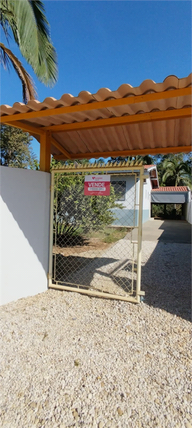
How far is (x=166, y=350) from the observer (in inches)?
89.0

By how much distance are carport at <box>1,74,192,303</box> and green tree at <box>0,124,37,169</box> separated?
11487 millimetres

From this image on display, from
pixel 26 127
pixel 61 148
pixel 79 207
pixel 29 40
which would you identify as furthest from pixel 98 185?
pixel 29 40

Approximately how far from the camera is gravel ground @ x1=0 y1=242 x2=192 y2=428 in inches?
61.2

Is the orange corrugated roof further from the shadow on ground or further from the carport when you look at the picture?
the shadow on ground

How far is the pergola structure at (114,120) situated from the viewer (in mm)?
2342

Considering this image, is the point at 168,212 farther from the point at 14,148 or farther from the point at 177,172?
the point at 14,148

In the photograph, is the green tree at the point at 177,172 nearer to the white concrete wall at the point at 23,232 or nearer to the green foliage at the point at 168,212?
the green foliage at the point at 168,212

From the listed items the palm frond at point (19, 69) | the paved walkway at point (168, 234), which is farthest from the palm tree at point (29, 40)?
the paved walkway at point (168, 234)

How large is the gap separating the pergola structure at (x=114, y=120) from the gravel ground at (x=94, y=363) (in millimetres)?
2419

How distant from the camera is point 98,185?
3.27 m

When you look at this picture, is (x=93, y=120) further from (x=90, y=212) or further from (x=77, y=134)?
(x=90, y=212)

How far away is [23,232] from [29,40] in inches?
250

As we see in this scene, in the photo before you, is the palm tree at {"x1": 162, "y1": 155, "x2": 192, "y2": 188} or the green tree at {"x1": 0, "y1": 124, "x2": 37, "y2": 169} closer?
the green tree at {"x1": 0, "y1": 124, "x2": 37, "y2": 169}

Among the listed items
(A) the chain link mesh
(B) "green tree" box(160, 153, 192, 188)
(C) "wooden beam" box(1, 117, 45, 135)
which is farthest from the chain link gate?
(B) "green tree" box(160, 153, 192, 188)
